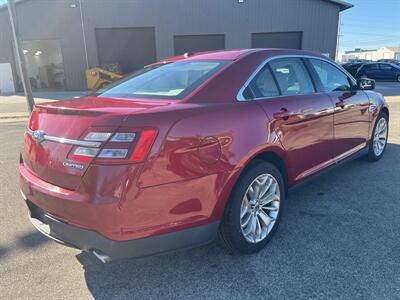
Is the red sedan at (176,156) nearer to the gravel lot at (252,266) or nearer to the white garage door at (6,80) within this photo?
the gravel lot at (252,266)

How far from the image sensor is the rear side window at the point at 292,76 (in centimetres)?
319

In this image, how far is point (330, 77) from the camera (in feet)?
13.1

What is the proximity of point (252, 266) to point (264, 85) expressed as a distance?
58.8 inches

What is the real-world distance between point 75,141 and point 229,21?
22.0 m

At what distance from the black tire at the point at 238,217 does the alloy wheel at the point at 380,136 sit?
2.95 meters

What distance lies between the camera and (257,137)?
2.67 m

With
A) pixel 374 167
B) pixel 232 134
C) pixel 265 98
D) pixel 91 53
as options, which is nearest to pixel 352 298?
pixel 232 134

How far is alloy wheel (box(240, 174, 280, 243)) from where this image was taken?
108 inches

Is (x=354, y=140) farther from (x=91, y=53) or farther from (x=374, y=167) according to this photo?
(x=91, y=53)

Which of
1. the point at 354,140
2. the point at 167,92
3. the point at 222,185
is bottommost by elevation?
the point at 354,140

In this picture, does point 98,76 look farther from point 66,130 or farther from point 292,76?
point 66,130

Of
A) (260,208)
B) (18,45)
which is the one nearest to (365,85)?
(260,208)

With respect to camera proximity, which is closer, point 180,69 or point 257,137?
point 257,137

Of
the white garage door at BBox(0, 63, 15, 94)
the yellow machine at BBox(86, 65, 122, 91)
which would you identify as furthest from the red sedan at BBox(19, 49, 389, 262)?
the white garage door at BBox(0, 63, 15, 94)
